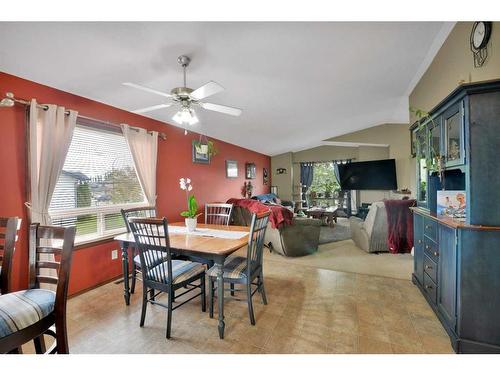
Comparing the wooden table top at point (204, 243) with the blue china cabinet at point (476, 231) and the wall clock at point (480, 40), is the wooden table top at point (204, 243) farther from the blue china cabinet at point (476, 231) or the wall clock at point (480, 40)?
the wall clock at point (480, 40)

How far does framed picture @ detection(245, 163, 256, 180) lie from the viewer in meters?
6.81

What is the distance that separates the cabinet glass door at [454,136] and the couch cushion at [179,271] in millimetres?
2347

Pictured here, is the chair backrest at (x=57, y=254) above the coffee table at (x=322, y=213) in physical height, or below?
above

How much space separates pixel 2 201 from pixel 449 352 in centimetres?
392

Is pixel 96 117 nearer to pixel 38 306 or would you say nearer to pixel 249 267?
pixel 38 306

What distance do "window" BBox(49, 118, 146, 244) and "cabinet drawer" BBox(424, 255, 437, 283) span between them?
3674 mm

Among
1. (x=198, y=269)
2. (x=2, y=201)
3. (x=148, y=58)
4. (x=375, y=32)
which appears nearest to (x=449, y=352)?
(x=198, y=269)

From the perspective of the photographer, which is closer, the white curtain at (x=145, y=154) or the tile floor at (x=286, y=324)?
the tile floor at (x=286, y=324)

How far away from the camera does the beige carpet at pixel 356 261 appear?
3.21m

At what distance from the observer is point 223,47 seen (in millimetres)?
2049

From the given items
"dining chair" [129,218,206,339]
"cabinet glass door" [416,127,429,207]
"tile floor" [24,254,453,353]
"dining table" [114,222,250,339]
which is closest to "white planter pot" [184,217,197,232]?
"dining table" [114,222,250,339]

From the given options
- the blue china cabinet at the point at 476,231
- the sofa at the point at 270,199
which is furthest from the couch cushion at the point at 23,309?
the sofa at the point at 270,199

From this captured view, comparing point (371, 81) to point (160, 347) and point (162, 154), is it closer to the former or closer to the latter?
point (162, 154)
